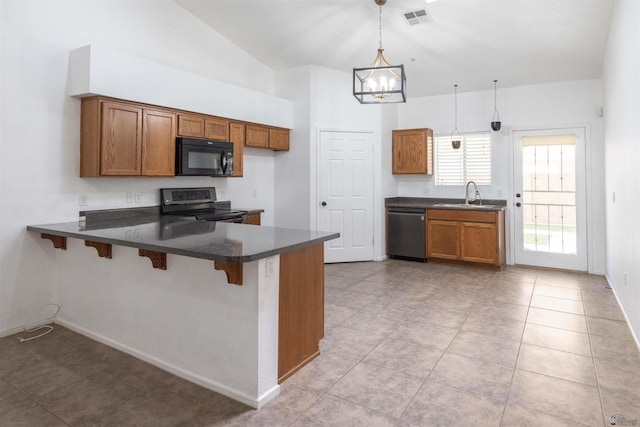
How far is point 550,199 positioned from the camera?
5.40 metres

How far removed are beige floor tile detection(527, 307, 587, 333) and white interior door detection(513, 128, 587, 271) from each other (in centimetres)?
217

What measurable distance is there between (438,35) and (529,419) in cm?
401

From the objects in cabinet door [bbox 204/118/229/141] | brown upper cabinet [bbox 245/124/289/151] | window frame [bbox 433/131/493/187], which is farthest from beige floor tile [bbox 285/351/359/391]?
window frame [bbox 433/131/493/187]

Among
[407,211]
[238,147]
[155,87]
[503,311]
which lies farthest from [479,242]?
[155,87]

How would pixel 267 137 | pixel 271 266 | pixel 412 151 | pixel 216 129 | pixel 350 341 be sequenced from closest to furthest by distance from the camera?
pixel 271 266 → pixel 350 341 → pixel 216 129 → pixel 267 137 → pixel 412 151

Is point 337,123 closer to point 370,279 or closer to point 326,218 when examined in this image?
point 326,218

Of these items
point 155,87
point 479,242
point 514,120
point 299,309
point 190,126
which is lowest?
point 299,309

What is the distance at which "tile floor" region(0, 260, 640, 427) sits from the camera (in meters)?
1.96

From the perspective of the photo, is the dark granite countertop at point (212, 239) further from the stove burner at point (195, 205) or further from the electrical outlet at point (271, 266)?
the stove burner at point (195, 205)

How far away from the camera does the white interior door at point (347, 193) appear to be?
566cm

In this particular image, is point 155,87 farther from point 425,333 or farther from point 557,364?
point 557,364

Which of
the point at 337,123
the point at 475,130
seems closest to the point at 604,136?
the point at 475,130

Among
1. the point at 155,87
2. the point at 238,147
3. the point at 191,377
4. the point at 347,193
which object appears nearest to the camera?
the point at 191,377

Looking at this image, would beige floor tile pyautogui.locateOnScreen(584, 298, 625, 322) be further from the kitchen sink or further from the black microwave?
the black microwave
